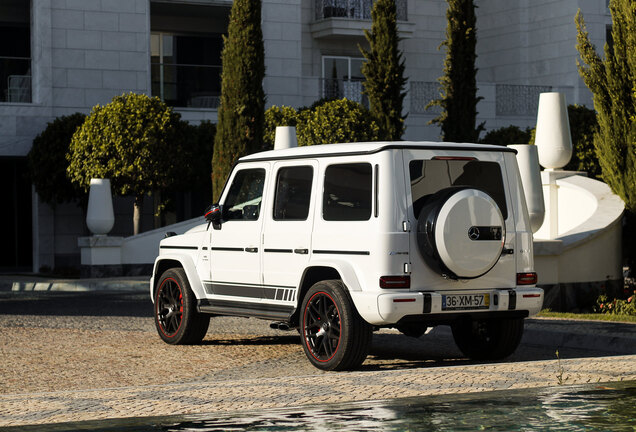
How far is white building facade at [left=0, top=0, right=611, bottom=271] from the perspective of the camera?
3073 cm

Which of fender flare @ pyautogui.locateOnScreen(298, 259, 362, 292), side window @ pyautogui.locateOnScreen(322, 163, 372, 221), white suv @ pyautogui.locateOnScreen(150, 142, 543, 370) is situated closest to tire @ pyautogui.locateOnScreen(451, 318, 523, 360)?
white suv @ pyautogui.locateOnScreen(150, 142, 543, 370)

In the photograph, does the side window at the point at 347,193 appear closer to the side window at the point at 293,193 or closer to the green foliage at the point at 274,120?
the side window at the point at 293,193

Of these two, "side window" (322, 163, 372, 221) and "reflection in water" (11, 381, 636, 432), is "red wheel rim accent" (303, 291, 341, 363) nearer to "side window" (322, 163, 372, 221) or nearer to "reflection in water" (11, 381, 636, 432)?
"side window" (322, 163, 372, 221)

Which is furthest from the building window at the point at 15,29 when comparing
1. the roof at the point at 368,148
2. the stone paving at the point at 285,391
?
the stone paving at the point at 285,391

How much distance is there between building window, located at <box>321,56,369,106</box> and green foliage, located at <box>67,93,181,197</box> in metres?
7.80

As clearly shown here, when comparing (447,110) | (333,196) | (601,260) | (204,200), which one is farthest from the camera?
(204,200)

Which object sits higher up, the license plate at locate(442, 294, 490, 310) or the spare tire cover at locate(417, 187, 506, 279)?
the spare tire cover at locate(417, 187, 506, 279)

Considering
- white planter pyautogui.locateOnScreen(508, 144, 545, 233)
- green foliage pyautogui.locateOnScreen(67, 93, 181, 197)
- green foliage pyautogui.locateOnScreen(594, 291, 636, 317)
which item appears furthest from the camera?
green foliage pyautogui.locateOnScreen(67, 93, 181, 197)

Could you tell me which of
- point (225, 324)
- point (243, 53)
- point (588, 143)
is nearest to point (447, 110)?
point (588, 143)

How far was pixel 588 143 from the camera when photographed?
27.8 m

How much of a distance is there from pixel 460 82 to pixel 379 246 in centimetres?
2113

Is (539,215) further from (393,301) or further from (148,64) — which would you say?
(148,64)

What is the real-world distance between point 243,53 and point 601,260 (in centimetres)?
1318

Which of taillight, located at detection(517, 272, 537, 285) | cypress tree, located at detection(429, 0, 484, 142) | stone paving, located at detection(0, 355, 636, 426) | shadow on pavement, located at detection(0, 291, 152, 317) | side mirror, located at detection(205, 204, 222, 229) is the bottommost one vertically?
shadow on pavement, located at detection(0, 291, 152, 317)
